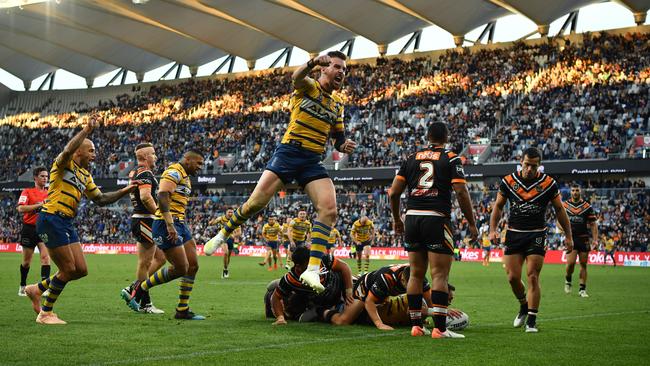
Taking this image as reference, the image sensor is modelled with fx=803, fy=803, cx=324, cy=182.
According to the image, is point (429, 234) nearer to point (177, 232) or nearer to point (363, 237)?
point (177, 232)

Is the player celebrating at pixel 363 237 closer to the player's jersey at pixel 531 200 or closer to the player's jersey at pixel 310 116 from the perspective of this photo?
the player's jersey at pixel 531 200

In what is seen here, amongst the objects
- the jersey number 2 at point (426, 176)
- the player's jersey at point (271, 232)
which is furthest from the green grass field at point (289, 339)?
the player's jersey at point (271, 232)

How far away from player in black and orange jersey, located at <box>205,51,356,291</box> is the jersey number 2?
1.08 metres

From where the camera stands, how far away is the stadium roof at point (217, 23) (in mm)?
50125

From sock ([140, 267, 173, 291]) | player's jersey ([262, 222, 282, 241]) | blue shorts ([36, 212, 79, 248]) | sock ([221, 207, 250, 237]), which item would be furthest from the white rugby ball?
player's jersey ([262, 222, 282, 241])

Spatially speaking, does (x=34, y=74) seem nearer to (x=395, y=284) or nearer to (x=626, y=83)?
(x=626, y=83)

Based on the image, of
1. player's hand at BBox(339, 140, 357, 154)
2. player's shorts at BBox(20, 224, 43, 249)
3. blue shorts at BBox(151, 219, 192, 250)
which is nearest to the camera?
player's hand at BBox(339, 140, 357, 154)

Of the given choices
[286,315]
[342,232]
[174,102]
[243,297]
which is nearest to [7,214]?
[174,102]

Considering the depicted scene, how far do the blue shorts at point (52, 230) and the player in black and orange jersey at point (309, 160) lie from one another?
2424 millimetres

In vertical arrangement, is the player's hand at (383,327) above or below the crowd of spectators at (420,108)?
below

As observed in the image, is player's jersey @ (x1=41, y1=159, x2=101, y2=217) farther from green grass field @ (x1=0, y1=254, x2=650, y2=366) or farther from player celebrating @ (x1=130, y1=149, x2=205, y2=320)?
green grass field @ (x1=0, y1=254, x2=650, y2=366)

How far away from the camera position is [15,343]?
8.36 meters

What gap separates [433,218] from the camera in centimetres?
943

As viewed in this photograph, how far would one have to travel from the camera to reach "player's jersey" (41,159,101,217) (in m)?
10.6
